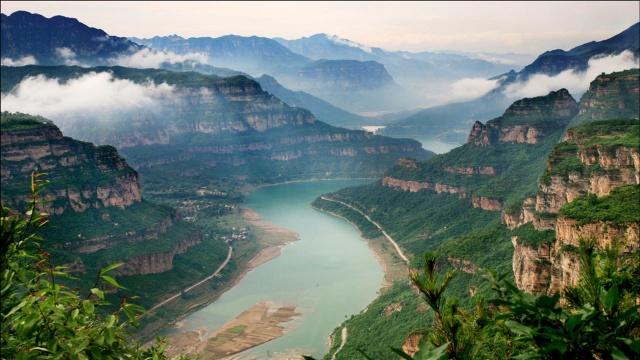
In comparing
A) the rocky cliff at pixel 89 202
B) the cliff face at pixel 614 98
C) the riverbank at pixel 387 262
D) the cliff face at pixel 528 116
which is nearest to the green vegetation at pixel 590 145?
the riverbank at pixel 387 262

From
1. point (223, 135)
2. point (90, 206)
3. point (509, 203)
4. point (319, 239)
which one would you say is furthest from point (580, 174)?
point (223, 135)

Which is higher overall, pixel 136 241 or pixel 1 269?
pixel 1 269

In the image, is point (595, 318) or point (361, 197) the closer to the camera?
point (595, 318)

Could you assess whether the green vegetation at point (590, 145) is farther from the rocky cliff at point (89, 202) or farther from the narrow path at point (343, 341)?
the rocky cliff at point (89, 202)

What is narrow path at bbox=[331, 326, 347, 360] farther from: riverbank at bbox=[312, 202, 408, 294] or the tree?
the tree

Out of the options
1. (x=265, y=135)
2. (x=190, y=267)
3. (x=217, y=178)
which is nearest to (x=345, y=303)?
(x=190, y=267)

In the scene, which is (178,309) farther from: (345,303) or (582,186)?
(582,186)

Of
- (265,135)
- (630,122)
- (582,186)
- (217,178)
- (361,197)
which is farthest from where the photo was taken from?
(265,135)

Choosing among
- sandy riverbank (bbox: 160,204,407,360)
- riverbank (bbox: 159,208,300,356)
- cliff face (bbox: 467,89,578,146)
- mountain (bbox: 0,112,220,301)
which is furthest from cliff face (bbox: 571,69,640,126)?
mountain (bbox: 0,112,220,301)
